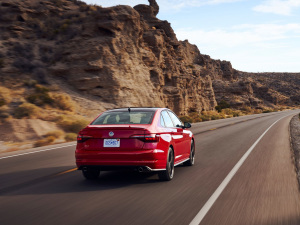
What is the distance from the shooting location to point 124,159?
24.1 ft

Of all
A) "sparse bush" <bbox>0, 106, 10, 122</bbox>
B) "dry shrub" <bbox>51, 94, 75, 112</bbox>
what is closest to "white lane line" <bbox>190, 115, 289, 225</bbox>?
"sparse bush" <bbox>0, 106, 10, 122</bbox>

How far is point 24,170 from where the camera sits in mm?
9828

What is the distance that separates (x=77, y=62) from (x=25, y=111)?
12.6 meters

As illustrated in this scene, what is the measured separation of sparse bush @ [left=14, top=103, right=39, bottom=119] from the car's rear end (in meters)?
16.2

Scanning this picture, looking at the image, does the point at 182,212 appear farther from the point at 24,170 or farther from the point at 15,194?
the point at 24,170

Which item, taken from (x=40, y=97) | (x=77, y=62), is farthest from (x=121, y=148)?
(x=77, y=62)

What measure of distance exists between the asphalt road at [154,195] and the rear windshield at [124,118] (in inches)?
48.8

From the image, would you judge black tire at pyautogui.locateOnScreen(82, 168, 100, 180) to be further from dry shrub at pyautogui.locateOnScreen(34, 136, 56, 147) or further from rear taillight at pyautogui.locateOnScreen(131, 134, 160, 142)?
dry shrub at pyautogui.locateOnScreen(34, 136, 56, 147)

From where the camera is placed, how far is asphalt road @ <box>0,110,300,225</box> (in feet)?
17.5

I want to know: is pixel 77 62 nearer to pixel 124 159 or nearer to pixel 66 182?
pixel 66 182

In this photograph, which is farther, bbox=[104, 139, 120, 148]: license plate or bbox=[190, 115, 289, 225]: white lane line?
bbox=[104, 139, 120, 148]: license plate

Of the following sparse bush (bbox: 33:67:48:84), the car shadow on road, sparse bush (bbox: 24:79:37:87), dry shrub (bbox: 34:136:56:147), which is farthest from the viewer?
sparse bush (bbox: 33:67:48:84)

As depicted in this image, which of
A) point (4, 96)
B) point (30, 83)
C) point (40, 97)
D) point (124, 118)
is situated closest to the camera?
point (124, 118)

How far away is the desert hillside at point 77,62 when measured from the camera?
28734mm
